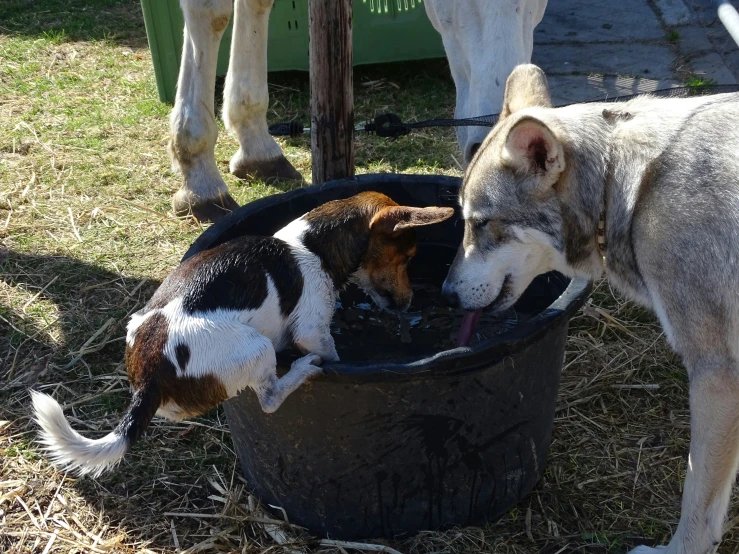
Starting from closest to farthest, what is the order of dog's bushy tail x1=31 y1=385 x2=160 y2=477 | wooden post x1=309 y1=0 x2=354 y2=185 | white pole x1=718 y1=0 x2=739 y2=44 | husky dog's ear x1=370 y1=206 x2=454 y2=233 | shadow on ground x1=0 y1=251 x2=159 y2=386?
1. dog's bushy tail x1=31 y1=385 x2=160 y2=477
2. husky dog's ear x1=370 y1=206 x2=454 y2=233
3. wooden post x1=309 y1=0 x2=354 y2=185
4. shadow on ground x1=0 y1=251 x2=159 y2=386
5. white pole x1=718 y1=0 x2=739 y2=44

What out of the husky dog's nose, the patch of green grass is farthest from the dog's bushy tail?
the patch of green grass

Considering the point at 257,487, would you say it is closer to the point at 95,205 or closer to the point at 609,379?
the point at 609,379

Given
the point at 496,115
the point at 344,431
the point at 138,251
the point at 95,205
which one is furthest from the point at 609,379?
the point at 95,205

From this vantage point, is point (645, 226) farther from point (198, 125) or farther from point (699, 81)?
point (699, 81)

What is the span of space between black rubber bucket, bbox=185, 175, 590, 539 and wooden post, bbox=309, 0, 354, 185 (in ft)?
3.04

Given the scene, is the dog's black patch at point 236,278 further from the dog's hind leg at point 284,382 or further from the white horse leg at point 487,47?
the white horse leg at point 487,47

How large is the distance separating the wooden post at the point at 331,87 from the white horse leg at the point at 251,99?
1418mm

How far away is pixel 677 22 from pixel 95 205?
5902mm

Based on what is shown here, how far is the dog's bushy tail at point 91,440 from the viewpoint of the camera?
2555 millimetres

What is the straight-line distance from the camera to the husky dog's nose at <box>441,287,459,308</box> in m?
3.12

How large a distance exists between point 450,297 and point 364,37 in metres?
4.33

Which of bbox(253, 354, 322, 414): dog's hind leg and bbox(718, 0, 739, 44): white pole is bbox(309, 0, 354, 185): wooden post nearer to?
bbox(253, 354, 322, 414): dog's hind leg

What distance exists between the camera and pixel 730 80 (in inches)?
274

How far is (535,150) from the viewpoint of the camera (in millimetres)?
2781
